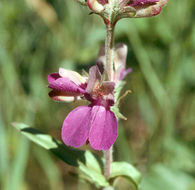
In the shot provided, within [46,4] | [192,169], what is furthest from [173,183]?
[46,4]

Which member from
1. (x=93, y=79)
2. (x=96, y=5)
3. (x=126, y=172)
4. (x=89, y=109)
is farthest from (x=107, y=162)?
(x=96, y=5)

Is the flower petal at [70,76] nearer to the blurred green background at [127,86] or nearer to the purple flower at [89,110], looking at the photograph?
the purple flower at [89,110]

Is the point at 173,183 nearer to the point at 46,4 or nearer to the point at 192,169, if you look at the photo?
the point at 192,169

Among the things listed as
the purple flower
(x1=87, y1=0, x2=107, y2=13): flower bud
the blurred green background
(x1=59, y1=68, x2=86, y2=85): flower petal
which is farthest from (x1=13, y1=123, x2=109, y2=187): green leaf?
the blurred green background

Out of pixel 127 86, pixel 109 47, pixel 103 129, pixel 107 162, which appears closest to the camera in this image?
pixel 103 129

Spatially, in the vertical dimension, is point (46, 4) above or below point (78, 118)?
above

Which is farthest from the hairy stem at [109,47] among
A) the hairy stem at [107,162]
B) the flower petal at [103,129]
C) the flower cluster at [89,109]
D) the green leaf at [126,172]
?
the green leaf at [126,172]

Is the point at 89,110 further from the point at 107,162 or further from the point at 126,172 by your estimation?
the point at 126,172
